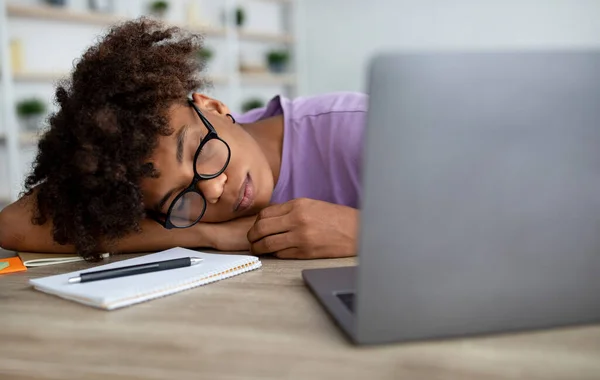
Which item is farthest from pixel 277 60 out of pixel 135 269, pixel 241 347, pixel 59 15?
pixel 241 347

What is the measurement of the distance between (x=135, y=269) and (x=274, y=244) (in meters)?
0.21

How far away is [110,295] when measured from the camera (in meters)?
0.64

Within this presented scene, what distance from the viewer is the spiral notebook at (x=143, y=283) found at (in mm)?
649

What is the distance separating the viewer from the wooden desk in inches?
17.3

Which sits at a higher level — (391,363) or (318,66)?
(318,66)

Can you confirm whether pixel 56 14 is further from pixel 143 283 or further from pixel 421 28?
pixel 143 283

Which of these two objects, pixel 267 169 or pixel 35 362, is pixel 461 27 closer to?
pixel 267 169

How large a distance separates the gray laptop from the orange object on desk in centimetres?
64

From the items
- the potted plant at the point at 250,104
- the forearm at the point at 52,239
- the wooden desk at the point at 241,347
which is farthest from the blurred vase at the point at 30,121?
the wooden desk at the point at 241,347

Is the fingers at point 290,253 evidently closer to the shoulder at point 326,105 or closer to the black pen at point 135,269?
the black pen at point 135,269

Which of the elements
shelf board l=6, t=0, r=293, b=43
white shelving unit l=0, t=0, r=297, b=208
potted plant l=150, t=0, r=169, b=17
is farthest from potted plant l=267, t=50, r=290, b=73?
potted plant l=150, t=0, r=169, b=17

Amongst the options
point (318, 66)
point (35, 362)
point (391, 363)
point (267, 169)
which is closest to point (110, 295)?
point (35, 362)

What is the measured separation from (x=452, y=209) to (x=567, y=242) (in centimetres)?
11

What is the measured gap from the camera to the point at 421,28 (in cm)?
413
